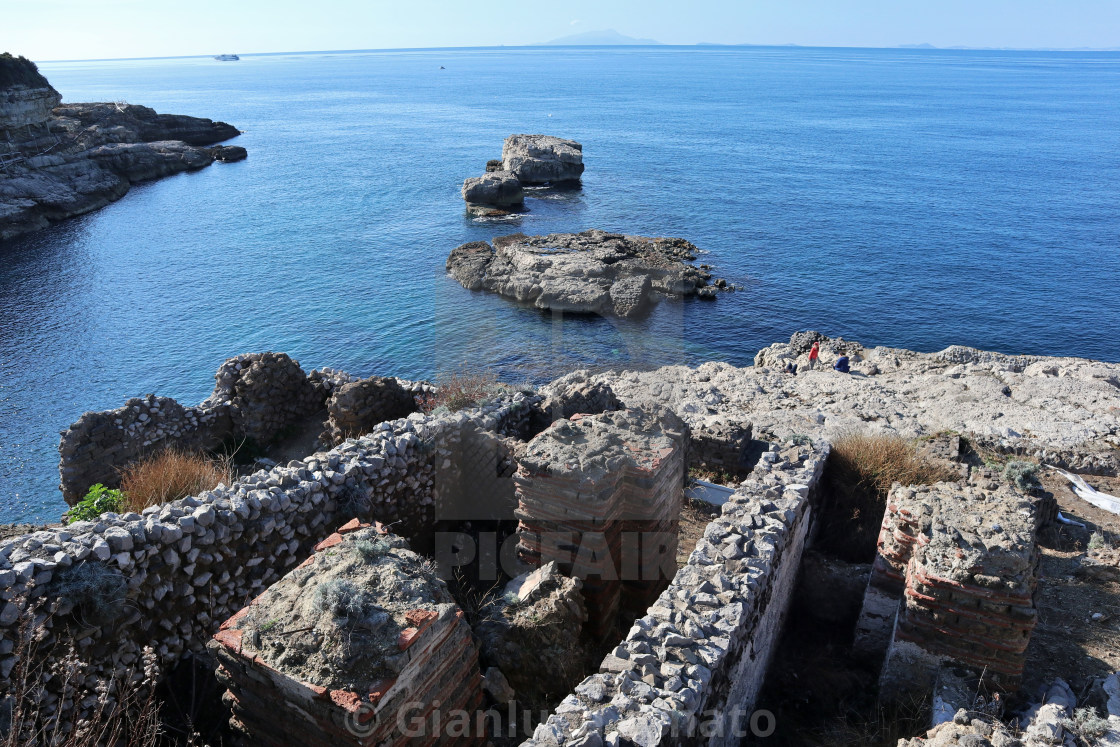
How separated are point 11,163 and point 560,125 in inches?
2208

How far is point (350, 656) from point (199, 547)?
118 inches

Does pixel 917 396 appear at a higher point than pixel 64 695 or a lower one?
lower

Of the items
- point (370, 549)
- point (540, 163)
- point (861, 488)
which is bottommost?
point (861, 488)

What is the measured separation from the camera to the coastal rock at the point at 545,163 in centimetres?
5309

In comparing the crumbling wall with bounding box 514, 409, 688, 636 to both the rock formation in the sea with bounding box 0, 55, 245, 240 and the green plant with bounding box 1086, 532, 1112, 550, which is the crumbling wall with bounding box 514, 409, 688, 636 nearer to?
the green plant with bounding box 1086, 532, 1112, 550

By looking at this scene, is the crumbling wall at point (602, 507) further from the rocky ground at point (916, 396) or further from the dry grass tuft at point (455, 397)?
the rocky ground at point (916, 396)

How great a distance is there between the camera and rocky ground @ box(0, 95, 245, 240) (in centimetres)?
4328

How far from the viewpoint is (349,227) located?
139ft

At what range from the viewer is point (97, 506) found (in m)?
8.70

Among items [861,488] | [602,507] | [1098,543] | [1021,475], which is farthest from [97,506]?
[1098,543]

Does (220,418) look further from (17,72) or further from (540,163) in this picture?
(17,72)

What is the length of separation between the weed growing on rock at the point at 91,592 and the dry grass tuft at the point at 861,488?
7998 millimetres

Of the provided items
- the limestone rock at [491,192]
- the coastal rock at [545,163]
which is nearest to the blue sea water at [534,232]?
the limestone rock at [491,192]

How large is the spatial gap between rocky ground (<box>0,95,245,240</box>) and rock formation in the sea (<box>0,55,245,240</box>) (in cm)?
6
